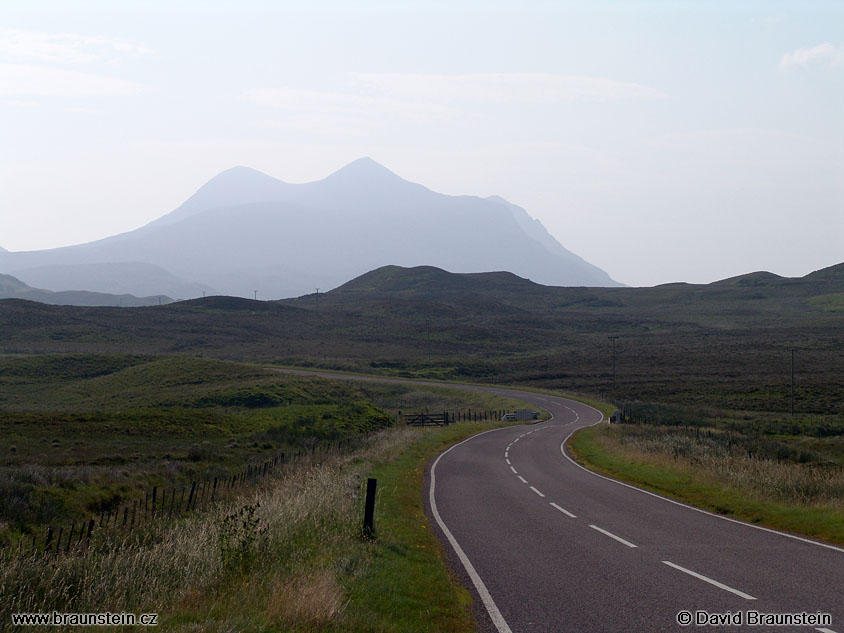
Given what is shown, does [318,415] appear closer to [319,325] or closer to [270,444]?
[270,444]

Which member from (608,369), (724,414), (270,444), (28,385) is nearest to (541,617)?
(270,444)

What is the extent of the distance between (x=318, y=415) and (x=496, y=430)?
1254 centimetres

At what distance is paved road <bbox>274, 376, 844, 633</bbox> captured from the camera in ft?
26.7

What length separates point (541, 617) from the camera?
811 cm

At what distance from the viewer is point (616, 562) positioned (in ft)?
35.3

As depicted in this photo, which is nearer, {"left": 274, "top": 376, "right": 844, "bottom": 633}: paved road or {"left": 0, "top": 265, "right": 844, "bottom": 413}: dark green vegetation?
{"left": 274, "top": 376, "right": 844, "bottom": 633}: paved road

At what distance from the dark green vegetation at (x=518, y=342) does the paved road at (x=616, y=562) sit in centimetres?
5499

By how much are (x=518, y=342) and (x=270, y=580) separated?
5607 inches

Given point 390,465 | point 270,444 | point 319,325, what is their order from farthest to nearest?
1. point 319,325
2. point 270,444
3. point 390,465

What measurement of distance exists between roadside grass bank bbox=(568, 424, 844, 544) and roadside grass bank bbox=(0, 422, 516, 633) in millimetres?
7334

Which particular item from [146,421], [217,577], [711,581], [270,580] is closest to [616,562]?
[711,581]

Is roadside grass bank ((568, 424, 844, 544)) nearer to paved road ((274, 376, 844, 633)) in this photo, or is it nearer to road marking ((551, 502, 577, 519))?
paved road ((274, 376, 844, 633))

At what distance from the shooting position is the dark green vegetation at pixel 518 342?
277ft

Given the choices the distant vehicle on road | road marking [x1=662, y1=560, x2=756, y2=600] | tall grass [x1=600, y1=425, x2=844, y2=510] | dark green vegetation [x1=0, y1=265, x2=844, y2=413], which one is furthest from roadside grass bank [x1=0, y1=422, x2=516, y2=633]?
dark green vegetation [x1=0, y1=265, x2=844, y2=413]
